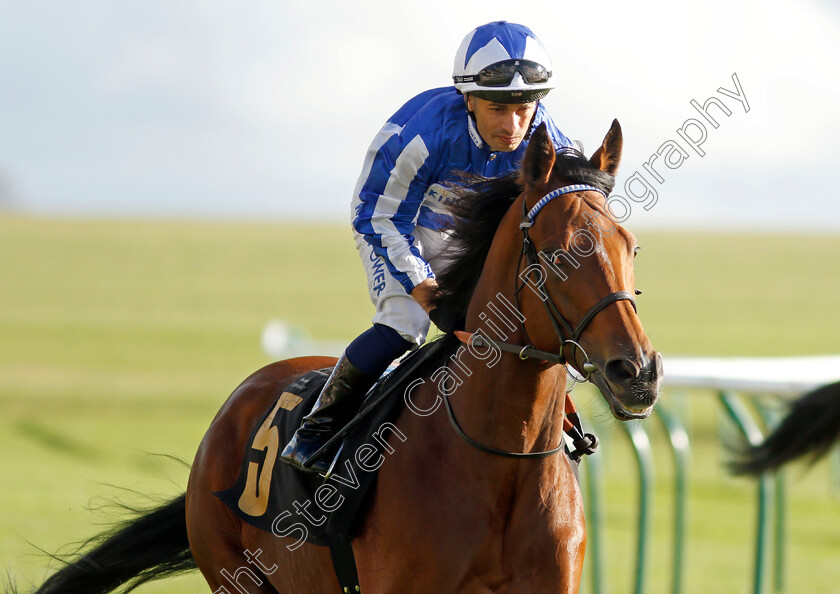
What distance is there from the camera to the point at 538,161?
3.06 m

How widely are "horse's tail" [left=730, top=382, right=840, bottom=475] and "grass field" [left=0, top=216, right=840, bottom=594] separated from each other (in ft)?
0.63

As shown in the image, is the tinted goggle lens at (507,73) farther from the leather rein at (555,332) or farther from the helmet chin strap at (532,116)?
the leather rein at (555,332)

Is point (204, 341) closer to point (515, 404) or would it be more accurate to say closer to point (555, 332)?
point (515, 404)

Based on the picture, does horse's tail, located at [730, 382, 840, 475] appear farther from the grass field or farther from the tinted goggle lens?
the tinted goggle lens

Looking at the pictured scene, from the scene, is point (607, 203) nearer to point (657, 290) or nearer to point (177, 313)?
point (177, 313)

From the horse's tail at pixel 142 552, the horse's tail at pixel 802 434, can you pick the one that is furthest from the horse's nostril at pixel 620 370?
the horse's tail at pixel 802 434

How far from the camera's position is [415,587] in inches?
123

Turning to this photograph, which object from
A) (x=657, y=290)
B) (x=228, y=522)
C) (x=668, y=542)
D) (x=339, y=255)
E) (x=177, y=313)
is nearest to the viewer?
(x=228, y=522)

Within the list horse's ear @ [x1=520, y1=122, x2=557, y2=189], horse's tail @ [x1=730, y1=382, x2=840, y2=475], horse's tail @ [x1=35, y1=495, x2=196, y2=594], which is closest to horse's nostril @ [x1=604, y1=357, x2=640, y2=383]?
horse's ear @ [x1=520, y1=122, x2=557, y2=189]

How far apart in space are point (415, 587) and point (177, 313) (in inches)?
1157

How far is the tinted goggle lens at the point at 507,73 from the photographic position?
337cm

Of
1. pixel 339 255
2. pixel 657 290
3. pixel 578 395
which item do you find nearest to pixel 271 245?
pixel 339 255

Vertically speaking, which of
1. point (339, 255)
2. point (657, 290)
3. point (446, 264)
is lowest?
point (446, 264)

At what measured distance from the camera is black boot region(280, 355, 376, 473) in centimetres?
358
